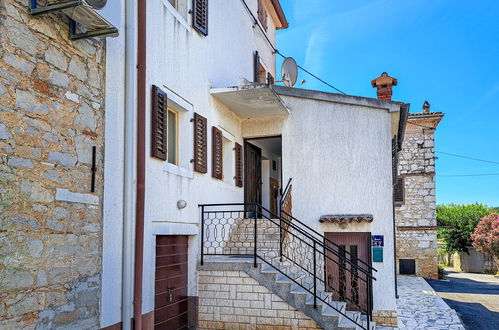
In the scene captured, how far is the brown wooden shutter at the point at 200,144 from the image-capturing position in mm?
7746

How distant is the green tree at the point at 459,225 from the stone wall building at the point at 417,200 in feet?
19.7

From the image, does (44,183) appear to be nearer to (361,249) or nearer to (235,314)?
(235,314)

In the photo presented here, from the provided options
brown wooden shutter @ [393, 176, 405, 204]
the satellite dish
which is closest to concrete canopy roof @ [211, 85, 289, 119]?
the satellite dish

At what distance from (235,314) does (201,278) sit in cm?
83

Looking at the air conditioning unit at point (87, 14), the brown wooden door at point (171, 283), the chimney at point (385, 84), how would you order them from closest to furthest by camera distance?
the air conditioning unit at point (87, 14)
the brown wooden door at point (171, 283)
the chimney at point (385, 84)

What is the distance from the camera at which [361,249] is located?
9711mm

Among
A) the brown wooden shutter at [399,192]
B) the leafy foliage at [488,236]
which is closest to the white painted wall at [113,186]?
the brown wooden shutter at [399,192]

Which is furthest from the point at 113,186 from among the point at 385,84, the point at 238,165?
the point at 385,84

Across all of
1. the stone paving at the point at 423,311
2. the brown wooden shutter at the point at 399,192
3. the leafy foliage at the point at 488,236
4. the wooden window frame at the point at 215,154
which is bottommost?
the stone paving at the point at 423,311

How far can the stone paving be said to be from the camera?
9.42 metres

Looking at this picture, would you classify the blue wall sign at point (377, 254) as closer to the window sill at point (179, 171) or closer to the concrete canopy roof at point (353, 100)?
the concrete canopy roof at point (353, 100)

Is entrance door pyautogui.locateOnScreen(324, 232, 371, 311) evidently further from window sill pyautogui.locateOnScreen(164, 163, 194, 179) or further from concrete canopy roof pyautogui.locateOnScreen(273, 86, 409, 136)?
window sill pyautogui.locateOnScreen(164, 163, 194, 179)

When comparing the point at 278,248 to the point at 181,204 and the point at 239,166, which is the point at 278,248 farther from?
the point at 181,204

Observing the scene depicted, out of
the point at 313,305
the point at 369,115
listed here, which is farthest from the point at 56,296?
the point at 369,115
